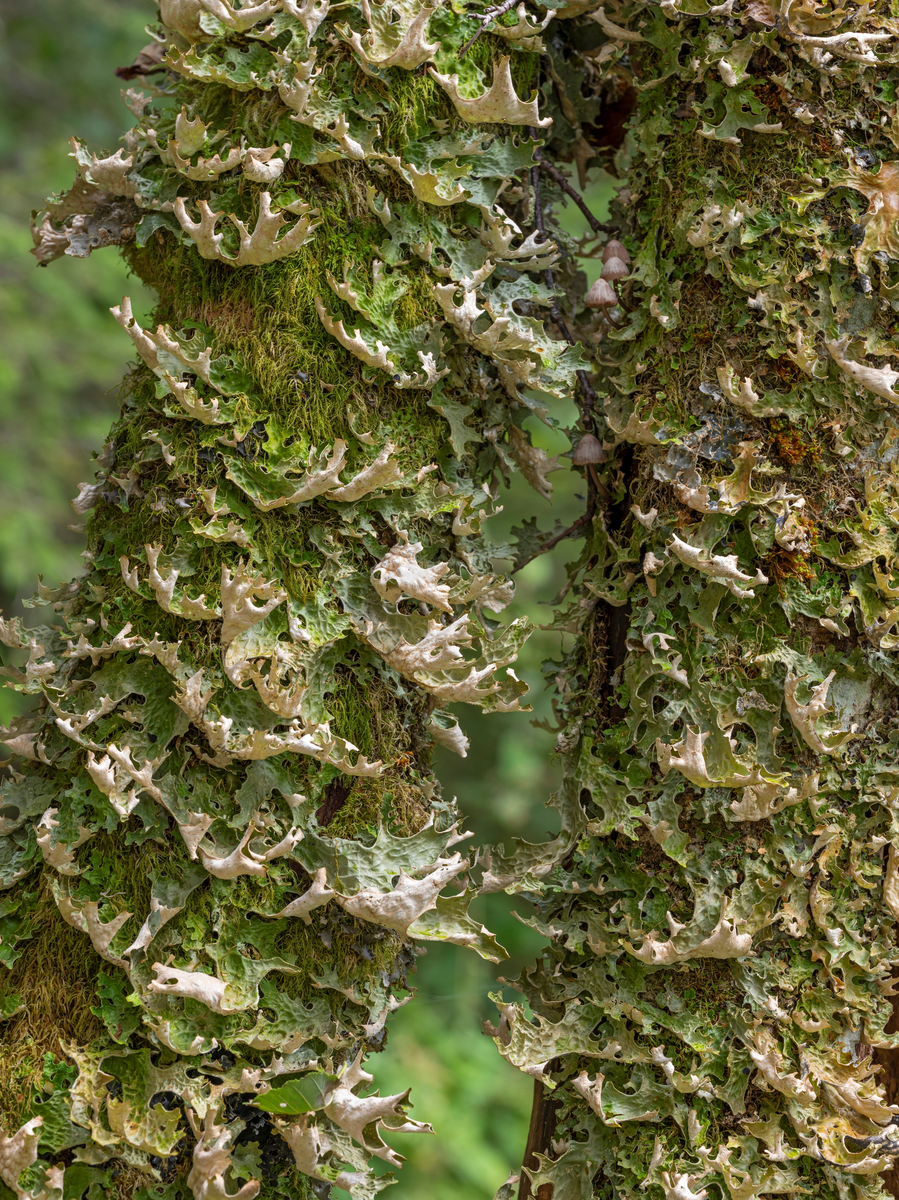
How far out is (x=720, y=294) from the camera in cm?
167

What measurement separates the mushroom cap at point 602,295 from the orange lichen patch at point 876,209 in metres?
0.40

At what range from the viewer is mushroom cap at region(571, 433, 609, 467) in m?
1.78

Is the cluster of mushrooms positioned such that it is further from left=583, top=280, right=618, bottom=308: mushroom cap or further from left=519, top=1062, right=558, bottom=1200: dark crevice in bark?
left=519, top=1062, right=558, bottom=1200: dark crevice in bark

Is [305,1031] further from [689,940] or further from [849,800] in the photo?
[849,800]

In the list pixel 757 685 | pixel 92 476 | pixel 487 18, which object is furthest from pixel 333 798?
pixel 92 476

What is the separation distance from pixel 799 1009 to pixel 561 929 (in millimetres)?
406

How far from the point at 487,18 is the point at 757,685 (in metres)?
1.25

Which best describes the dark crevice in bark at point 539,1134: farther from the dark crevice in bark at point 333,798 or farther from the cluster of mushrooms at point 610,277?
the cluster of mushrooms at point 610,277

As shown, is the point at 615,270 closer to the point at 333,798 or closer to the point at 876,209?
the point at 876,209

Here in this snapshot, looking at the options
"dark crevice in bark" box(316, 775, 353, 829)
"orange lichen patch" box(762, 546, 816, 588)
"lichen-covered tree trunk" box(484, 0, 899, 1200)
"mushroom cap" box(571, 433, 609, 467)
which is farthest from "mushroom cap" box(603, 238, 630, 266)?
"dark crevice in bark" box(316, 775, 353, 829)

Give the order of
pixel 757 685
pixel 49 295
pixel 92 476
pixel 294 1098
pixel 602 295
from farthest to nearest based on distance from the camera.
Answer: pixel 92 476, pixel 49 295, pixel 602 295, pixel 757 685, pixel 294 1098

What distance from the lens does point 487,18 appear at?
5.53 feet

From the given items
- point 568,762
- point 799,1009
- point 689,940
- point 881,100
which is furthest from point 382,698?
point 881,100

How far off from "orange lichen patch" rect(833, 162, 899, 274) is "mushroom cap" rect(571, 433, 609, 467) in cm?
52
